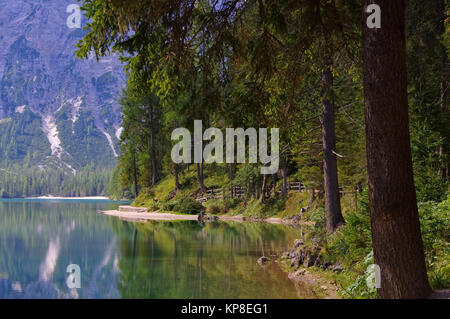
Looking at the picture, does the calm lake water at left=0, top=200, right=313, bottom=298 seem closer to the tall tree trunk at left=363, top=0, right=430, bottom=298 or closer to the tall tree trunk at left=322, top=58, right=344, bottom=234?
the tall tree trunk at left=322, top=58, right=344, bottom=234

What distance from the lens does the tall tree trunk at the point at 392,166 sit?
6.62m

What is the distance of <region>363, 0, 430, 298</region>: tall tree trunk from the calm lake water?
5555mm

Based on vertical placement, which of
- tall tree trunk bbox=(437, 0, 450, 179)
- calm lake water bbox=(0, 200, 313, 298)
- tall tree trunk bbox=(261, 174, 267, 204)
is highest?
tall tree trunk bbox=(437, 0, 450, 179)

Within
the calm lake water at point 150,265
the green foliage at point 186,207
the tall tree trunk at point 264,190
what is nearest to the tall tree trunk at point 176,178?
the green foliage at point 186,207

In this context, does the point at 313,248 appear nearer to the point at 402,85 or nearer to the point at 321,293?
the point at 321,293

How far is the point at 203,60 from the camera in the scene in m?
9.73

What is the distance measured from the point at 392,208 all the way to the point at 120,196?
147491 mm

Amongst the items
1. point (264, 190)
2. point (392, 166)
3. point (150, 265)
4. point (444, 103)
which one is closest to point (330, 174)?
point (444, 103)

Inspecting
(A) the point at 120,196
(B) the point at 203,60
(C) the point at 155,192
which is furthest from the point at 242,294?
(A) the point at 120,196

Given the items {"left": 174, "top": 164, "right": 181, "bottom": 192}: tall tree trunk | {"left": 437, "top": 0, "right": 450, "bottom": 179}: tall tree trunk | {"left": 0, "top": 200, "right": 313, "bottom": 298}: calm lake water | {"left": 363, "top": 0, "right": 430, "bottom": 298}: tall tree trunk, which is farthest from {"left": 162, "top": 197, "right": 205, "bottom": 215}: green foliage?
{"left": 363, "top": 0, "right": 430, "bottom": 298}: tall tree trunk

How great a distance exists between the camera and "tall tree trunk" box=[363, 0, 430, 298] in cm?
662

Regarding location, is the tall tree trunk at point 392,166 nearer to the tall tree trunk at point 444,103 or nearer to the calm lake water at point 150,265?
the calm lake water at point 150,265

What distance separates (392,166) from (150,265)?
43.0 ft

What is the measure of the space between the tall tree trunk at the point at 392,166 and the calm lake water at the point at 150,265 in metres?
5.56
